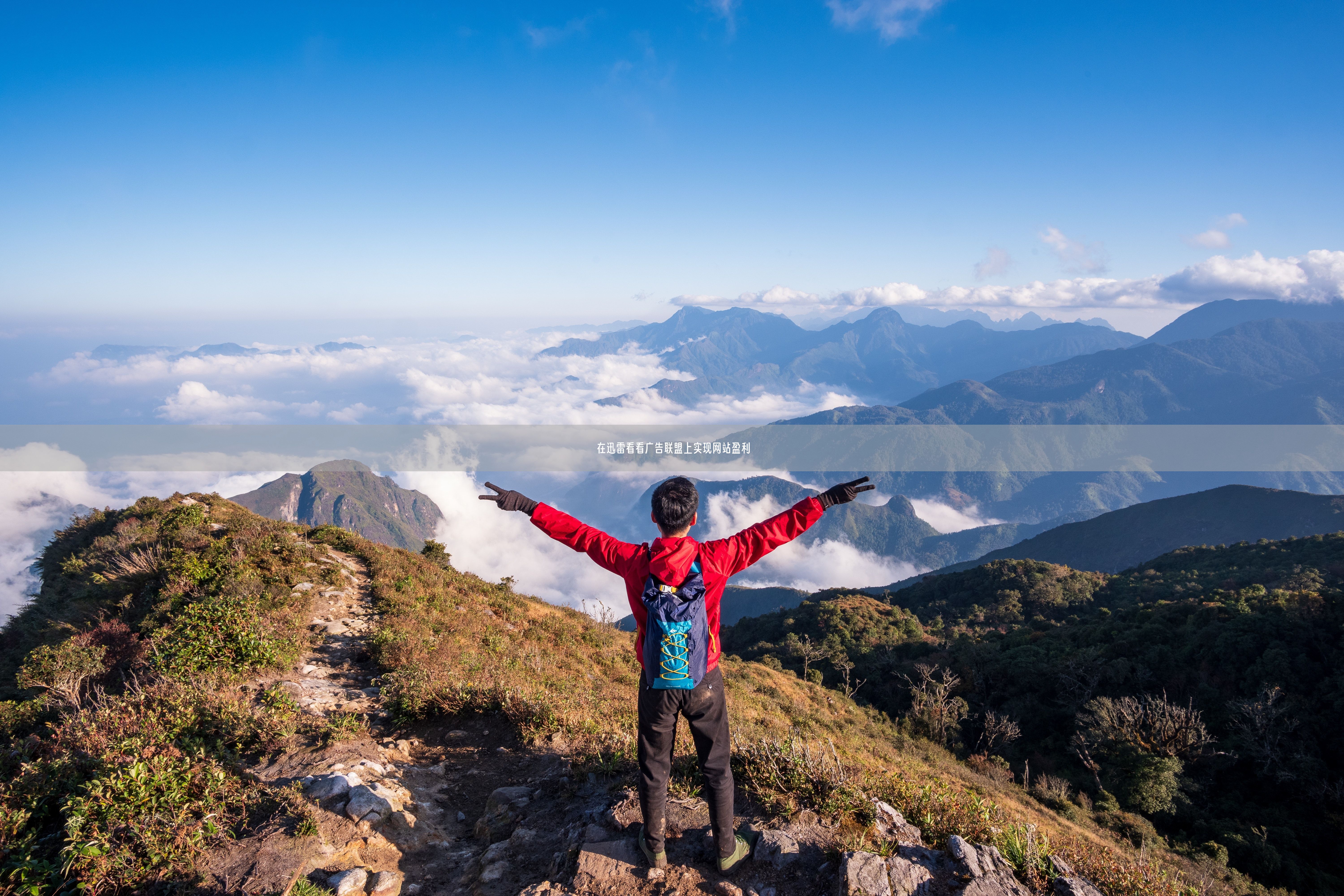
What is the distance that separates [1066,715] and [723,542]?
112 ft

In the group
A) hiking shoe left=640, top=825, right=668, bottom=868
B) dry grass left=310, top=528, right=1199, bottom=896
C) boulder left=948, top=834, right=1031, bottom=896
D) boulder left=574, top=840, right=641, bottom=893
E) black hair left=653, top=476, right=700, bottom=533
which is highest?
black hair left=653, top=476, right=700, bottom=533

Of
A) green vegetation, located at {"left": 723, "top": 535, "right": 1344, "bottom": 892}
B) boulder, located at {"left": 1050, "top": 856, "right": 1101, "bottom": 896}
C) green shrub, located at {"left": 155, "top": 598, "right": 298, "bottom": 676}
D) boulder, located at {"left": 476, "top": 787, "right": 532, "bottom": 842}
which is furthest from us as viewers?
green vegetation, located at {"left": 723, "top": 535, "right": 1344, "bottom": 892}

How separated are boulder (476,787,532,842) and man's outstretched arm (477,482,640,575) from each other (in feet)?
9.22

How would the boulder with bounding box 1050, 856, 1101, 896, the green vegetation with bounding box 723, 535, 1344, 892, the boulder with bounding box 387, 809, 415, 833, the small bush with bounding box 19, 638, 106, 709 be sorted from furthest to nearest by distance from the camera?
the green vegetation with bounding box 723, 535, 1344, 892, the small bush with bounding box 19, 638, 106, 709, the boulder with bounding box 387, 809, 415, 833, the boulder with bounding box 1050, 856, 1101, 896

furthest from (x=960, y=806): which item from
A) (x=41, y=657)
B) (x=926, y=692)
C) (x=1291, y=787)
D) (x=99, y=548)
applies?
(x=1291, y=787)

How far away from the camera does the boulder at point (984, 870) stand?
12.5 ft

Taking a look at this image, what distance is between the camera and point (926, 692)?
28328 mm

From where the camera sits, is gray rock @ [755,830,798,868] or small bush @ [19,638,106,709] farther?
small bush @ [19,638,106,709]

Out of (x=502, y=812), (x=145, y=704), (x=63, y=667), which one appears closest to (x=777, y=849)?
(x=502, y=812)

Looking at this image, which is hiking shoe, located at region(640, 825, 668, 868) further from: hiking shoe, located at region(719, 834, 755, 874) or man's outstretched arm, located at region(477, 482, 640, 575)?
man's outstretched arm, located at region(477, 482, 640, 575)

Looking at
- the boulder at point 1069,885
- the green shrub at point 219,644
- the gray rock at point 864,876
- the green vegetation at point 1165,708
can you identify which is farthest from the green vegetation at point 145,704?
the green vegetation at point 1165,708

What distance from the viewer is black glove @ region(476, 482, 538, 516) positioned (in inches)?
158

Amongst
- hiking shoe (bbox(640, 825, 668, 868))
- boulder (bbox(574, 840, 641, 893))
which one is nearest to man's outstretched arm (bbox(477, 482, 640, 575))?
hiking shoe (bbox(640, 825, 668, 868))

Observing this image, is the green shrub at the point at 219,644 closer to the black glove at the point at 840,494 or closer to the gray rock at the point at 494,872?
the gray rock at the point at 494,872
